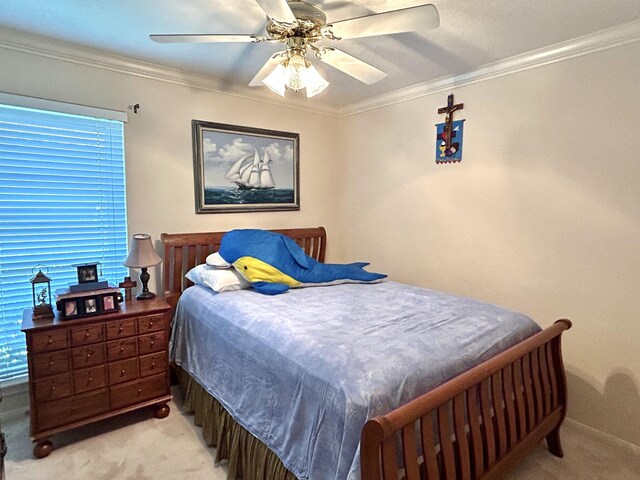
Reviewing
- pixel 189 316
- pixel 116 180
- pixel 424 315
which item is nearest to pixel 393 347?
pixel 424 315

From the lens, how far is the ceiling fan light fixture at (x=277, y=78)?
1.97m

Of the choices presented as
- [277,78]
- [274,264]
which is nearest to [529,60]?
Result: [277,78]

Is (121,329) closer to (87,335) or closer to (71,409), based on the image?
(87,335)

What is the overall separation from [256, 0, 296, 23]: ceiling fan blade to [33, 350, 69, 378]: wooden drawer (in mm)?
2097

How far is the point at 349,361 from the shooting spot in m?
1.45

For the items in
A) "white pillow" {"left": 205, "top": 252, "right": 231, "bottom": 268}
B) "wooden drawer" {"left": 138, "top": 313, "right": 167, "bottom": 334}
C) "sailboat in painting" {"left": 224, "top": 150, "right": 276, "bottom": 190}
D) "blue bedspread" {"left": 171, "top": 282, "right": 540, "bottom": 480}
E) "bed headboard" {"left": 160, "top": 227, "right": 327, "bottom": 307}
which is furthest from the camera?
"sailboat in painting" {"left": 224, "top": 150, "right": 276, "bottom": 190}

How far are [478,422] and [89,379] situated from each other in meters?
2.14

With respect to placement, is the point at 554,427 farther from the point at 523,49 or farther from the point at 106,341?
the point at 106,341

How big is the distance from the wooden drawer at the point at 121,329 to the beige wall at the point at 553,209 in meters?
2.33

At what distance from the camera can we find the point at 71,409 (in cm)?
212

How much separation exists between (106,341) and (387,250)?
2.46 metres

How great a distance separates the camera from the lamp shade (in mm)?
2484

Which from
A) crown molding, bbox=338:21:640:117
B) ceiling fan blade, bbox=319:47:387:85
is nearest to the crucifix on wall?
crown molding, bbox=338:21:640:117

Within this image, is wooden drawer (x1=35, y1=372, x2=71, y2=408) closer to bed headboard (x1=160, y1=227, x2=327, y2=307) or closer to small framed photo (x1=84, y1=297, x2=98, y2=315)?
small framed photo (x1=84, y1=297, x2=98, y2=315)
